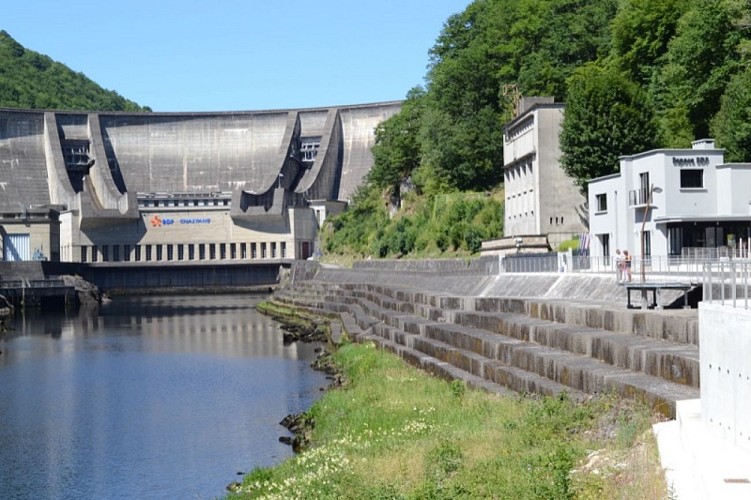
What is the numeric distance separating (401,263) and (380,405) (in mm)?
36776

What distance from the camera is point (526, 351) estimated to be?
2064cm

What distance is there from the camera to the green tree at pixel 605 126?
46344mm

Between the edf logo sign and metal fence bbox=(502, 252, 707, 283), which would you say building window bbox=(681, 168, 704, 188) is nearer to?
metal fence bbox=(502, 252, 707, 283)

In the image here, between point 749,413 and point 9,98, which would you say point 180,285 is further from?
point 749,413

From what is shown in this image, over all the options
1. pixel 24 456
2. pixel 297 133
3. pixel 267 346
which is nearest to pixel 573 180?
pixel 267 346

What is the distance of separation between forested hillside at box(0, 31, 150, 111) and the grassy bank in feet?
459

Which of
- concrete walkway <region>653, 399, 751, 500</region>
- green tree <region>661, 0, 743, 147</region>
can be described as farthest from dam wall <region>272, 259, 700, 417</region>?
green tree <region>661, 0, 743, 147</region>

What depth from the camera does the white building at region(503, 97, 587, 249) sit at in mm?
50500

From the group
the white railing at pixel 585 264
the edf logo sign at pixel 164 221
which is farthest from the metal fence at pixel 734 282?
the edf logo sign at pixel 164 221

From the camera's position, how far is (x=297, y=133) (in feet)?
391

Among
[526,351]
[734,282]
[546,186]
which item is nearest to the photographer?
[734,282]

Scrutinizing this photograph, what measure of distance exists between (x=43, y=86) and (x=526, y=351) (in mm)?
157232

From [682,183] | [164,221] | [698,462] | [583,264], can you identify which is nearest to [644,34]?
[682,183]

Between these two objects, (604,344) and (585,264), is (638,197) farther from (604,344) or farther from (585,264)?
(604,344)
